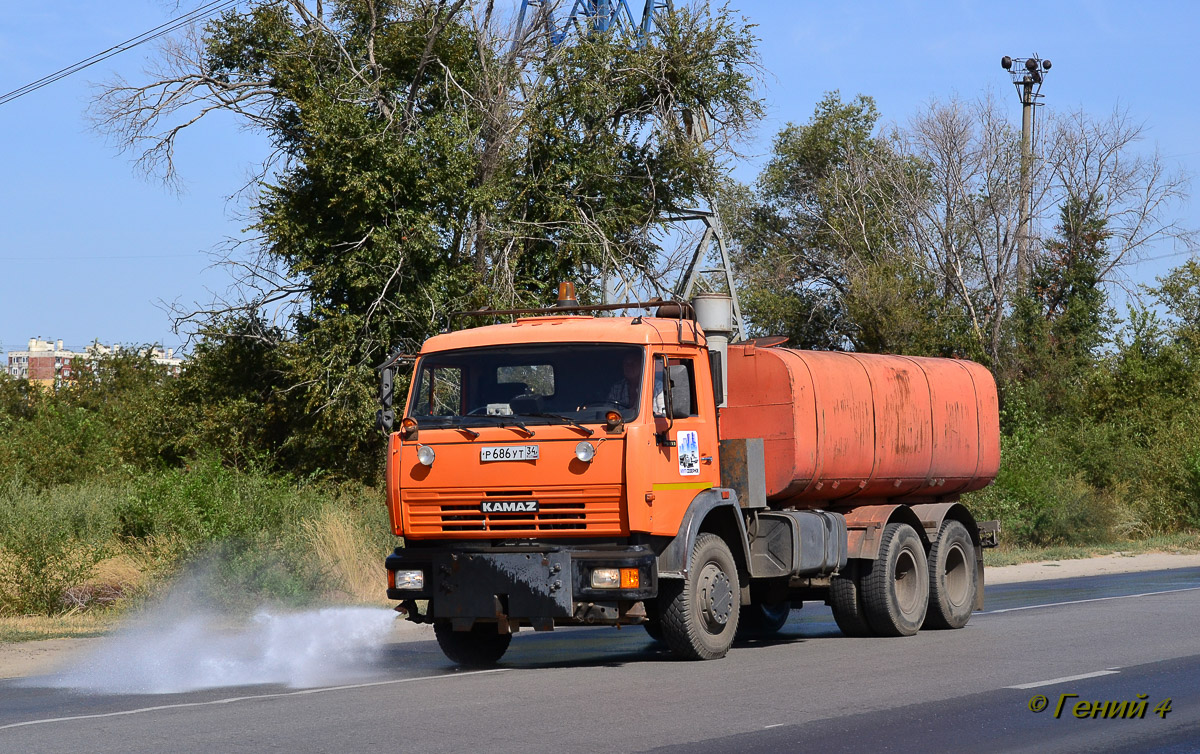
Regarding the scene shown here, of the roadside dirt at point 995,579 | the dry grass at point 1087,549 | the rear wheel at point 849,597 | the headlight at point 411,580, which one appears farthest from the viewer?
the dry grass at point 1087,549

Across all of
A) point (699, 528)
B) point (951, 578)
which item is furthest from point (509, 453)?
point (951, 578)

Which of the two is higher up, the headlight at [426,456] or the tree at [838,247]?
the tree at [838,247]

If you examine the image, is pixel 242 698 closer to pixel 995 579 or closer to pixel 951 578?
pixel 951 578

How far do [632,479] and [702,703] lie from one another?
1.95m

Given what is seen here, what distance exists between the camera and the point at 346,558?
17.6m

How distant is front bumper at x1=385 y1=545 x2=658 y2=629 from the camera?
9914mm

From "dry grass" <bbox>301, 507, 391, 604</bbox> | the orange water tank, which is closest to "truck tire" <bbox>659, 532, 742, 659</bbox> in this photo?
the orange water tank

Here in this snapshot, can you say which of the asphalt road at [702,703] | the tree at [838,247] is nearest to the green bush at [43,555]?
the asphalt road at [702,703]

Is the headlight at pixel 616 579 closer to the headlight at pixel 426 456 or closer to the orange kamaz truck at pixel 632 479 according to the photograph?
the orange kamaz truck at pixel 632 479

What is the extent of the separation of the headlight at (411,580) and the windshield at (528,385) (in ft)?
3.99

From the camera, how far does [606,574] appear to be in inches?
391

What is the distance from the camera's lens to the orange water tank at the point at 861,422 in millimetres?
11914

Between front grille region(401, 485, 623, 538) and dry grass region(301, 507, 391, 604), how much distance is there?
269 inches

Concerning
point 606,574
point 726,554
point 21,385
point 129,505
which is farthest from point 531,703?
point 21,385
